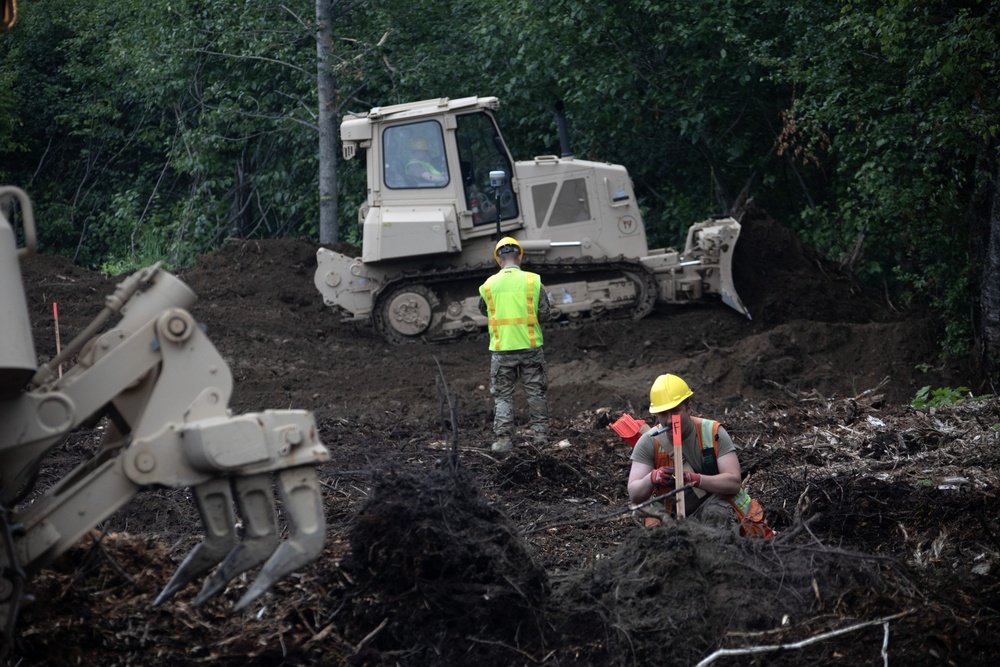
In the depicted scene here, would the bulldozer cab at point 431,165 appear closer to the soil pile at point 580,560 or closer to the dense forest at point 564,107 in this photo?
the dense forest at point 564,107

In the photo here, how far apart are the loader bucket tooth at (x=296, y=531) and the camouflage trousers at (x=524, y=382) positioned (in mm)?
5609

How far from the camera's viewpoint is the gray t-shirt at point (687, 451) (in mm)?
6238

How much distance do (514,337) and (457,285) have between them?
551 centimetres

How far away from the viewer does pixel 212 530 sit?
4.40m

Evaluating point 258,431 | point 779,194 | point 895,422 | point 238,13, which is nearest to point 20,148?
point 238,13

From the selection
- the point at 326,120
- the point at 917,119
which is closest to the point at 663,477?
the point at 917,119

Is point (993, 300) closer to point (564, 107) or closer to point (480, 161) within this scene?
point (480, 161)

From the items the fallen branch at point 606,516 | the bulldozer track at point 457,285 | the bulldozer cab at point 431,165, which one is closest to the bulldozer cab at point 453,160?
the bulldozer cab at point 431,165

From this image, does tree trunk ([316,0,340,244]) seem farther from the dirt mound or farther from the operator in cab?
the dirt mound

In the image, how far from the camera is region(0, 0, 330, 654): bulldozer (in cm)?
409

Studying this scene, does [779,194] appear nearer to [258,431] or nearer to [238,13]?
[238,13]

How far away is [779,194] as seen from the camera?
1981cm

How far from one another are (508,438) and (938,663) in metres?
5.47

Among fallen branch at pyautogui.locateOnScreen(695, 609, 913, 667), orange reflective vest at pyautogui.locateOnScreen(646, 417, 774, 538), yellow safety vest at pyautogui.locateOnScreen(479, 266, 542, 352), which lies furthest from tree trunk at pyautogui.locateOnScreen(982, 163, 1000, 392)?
fallen branch at pyautogui.locateOnScreen(695, 609, 913, 667)
